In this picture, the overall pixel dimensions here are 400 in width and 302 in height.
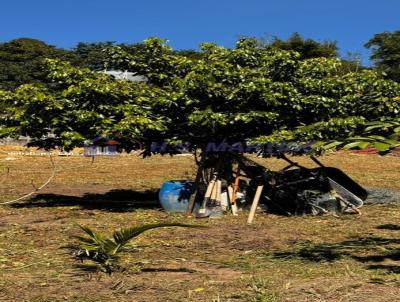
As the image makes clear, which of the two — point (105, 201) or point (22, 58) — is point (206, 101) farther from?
point (22, 58)

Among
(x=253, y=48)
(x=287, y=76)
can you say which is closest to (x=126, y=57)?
(x=253, y=48)

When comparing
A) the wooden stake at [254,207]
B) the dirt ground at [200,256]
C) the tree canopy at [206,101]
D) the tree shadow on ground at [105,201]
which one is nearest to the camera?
the dirt ground at [200,256]

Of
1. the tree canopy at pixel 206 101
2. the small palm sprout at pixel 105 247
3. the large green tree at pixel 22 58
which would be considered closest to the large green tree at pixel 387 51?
the large green tree at pixel 22 58

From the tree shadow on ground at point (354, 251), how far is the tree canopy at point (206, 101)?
2357 mm

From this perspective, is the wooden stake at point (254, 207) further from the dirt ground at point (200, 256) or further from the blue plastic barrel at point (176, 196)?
the blue plastic barrel at point (176, 196)

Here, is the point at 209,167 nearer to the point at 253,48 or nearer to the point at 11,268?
the point at 253,48

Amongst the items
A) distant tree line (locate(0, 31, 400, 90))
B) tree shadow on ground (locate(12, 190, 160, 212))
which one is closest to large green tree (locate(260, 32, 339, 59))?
distant tree line (locate(0, 31, 400, 90))

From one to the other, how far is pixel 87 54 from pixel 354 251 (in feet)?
264

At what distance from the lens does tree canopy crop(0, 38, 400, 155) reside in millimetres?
10164

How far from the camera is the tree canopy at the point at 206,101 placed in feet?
33.3

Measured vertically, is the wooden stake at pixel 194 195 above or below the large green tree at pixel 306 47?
below

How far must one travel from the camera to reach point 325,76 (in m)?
11.3

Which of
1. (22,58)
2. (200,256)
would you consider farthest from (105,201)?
(22,58)

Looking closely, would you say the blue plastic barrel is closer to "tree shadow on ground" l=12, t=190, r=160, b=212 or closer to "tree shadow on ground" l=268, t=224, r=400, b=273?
"tree shadow on ground" l=12, t=190, r=160, b=212
